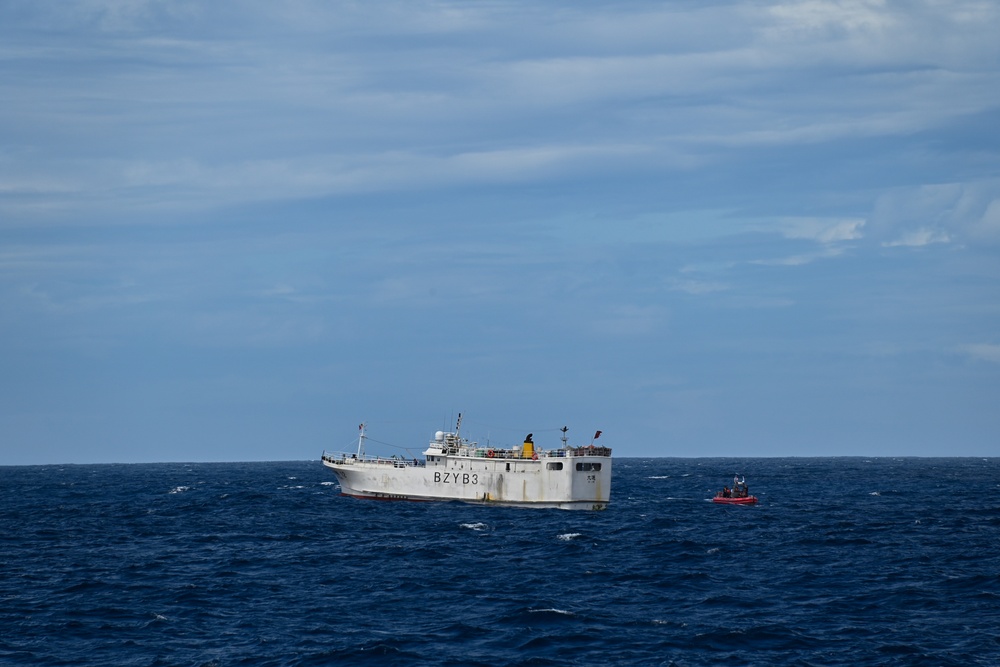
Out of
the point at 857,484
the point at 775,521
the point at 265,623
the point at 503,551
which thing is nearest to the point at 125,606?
the point at 265,623

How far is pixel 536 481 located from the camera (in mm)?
98688

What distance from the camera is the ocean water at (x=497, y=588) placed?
138ft

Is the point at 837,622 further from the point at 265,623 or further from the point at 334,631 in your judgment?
the point at 265,623

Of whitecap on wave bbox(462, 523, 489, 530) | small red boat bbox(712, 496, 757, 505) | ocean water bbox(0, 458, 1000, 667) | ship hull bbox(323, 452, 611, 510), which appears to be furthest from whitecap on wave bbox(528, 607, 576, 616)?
small red boat bbox(712, 496, 757, 505)

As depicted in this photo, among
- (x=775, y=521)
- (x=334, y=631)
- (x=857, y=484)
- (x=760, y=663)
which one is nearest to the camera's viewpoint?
(x=760, y=663)

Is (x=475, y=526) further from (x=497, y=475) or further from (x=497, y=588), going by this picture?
(x=497, y=588)

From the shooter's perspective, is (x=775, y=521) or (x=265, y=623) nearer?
(x=265, y=623)

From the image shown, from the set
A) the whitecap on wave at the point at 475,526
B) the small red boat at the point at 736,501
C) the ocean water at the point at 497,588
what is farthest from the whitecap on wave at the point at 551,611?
the small red boat at the point at 736,501

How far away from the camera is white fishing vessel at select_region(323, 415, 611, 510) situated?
97625 mm

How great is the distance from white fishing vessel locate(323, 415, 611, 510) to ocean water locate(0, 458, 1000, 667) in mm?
2342

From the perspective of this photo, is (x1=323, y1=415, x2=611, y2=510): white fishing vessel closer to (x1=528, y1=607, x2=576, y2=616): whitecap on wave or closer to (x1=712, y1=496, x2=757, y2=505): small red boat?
(x1=712, y1=496, x2=757, y2=505): small red boat

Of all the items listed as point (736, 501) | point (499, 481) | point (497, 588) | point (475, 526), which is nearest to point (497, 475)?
point (499, 481)

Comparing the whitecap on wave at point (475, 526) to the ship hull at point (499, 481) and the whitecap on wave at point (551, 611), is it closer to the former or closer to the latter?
the ship hull at point (499, 481)

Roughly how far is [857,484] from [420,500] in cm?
9392
